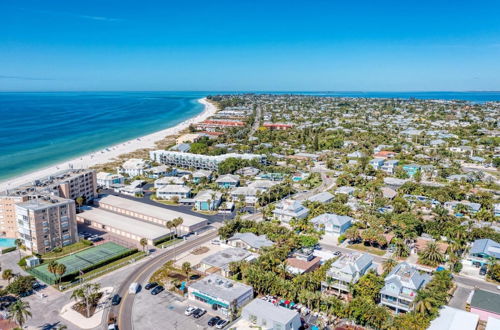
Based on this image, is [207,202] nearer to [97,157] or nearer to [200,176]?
[200,176]

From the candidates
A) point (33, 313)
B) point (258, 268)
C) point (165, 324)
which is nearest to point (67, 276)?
point (33, 313)

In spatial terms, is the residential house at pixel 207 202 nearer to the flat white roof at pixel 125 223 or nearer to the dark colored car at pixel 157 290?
the flat white roof at pixel 125 223

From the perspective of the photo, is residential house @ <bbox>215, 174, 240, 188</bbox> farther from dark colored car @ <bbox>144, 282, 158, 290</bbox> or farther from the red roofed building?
the red roofed building

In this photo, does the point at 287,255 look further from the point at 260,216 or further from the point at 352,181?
the point at 352,181

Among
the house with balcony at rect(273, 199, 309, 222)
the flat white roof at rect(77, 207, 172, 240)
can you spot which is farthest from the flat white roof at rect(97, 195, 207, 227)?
the house with balcony at rect(273, 199, 309, 222)

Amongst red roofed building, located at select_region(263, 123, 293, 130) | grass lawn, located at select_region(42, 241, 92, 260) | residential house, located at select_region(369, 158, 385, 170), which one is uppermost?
red roofed building, located at select_region(263, 123, 293, 130)

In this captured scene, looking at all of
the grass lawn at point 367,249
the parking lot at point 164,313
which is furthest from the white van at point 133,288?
the grass lawn at point 367,249
